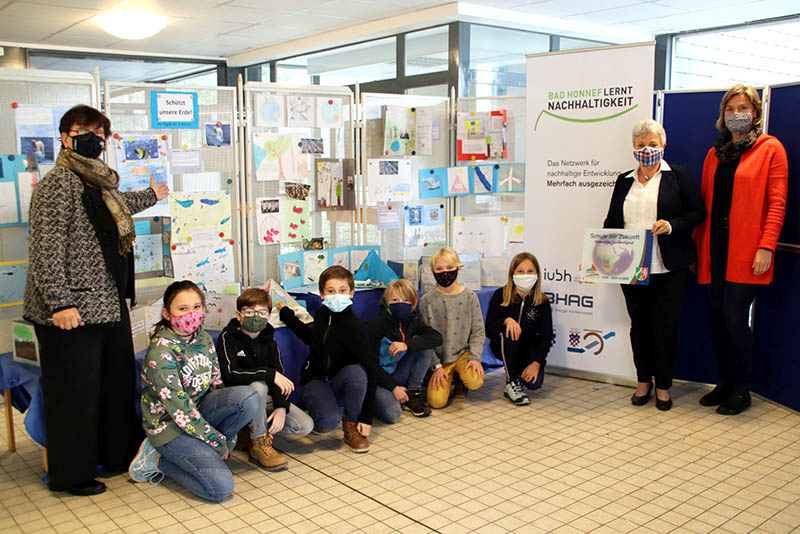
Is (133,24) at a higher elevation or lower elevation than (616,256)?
higher

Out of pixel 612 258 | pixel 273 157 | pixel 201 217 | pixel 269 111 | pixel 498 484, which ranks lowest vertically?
pixel 498 484

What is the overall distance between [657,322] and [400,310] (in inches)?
56.5

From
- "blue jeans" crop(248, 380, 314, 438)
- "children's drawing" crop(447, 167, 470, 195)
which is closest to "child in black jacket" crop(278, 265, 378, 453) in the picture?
"blue jeans" crop(248, 380, 314, 438)

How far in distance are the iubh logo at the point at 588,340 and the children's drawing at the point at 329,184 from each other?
173cm

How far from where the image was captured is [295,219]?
4.63 meters

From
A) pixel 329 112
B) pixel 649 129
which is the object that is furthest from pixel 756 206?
pixel 329 112

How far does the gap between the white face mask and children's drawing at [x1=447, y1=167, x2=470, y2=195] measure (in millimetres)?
1084

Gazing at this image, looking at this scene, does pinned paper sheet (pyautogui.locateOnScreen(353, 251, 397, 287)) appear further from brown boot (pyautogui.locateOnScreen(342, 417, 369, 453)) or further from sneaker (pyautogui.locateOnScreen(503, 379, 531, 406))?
brown boot (pyautogui.locateOnScreen(342, 417, 369, 453))


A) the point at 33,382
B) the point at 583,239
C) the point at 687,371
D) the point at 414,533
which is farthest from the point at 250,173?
the point at 687,371

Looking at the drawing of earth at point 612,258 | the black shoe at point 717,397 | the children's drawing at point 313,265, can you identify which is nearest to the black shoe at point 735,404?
the black shoe at point 717,397

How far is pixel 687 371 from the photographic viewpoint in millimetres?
4660

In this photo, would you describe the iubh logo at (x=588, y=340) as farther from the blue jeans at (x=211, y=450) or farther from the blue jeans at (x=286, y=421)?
the blue jeans at (x=211, y=450)

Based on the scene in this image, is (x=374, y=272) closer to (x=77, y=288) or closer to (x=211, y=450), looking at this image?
(x=211, y=450)

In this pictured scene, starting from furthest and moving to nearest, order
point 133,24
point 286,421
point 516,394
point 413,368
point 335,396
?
point 133,24
point 516,394
point 413,368
point 335,396
point 286,421
